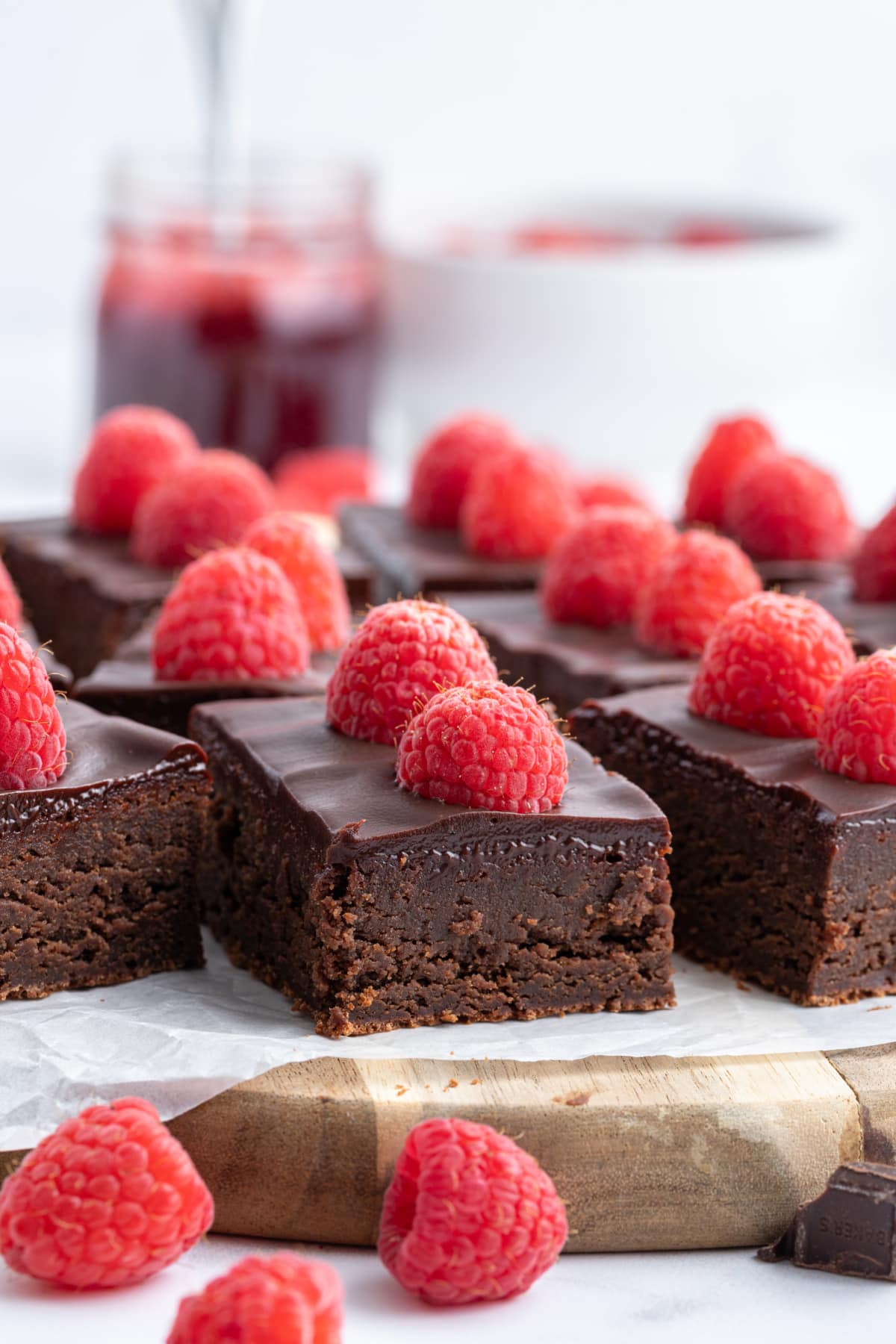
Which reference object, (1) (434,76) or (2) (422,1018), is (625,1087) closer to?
(2) (422,1018)

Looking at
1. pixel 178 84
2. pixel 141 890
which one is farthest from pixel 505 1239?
pixel 178 84

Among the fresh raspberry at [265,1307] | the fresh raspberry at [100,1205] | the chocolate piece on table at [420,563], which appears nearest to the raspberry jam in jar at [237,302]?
the chocolate piece on table at [420,563]

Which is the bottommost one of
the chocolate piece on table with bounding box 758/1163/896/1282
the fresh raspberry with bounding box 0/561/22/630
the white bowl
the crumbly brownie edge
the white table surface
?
the white table surface

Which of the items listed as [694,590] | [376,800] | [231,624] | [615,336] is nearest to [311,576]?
[231,624]

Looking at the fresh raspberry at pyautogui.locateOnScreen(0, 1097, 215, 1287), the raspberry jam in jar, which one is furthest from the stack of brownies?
the raspberry jam in jar

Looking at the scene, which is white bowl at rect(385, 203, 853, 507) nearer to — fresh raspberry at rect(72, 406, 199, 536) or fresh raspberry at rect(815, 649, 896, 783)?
fresh raspberry at rect(72, 406, 199, 536)

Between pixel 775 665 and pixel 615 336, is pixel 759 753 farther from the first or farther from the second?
pixel 615 336
